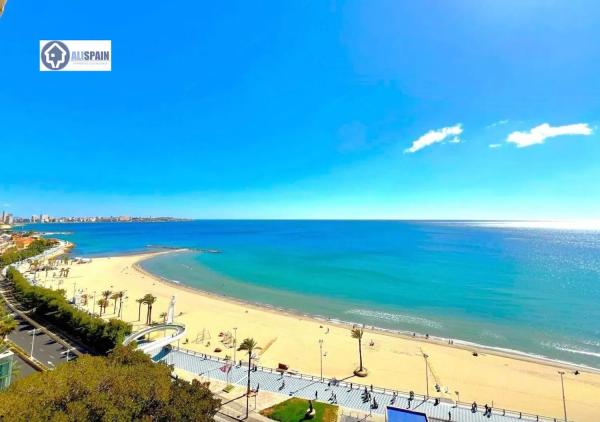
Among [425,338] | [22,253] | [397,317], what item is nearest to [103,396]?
[425,338]

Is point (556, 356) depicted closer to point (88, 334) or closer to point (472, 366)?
point (472, 366)

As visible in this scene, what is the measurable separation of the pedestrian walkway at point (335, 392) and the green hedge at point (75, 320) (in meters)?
5.15

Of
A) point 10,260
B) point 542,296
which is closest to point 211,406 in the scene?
point 542,296

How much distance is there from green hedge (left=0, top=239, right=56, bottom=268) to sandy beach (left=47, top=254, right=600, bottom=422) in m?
46.1

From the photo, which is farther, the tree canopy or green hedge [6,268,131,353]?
green hedge [6,268,131,353]

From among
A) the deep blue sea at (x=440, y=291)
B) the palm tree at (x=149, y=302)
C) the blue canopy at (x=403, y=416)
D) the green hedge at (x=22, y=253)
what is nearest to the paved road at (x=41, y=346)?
the palm tree at (x=149, y=302)

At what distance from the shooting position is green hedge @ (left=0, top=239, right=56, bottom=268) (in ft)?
253

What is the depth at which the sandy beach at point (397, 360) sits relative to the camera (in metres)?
27.3

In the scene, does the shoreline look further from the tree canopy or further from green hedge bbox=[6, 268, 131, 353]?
the tree canopy

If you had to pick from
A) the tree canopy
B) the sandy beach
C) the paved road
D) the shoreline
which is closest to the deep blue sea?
the shoreline

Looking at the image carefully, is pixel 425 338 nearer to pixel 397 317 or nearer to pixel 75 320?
pixel 397 317

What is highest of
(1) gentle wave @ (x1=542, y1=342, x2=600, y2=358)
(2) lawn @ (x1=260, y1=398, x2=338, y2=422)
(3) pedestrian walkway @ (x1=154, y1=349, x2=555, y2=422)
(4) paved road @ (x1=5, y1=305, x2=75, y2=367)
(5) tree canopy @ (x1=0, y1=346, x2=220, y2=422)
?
(5) tree canopy @ (x1=0, y1=346, x2=220, y2=422)

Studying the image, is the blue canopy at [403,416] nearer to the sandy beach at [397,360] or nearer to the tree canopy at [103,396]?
the sandy beach at [397,360]

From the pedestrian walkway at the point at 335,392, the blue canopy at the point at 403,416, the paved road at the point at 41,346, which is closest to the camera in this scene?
the blue canopy at the point at 403,416
